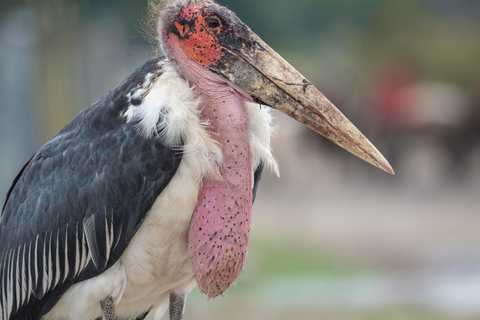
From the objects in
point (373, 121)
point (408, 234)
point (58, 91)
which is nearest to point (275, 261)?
point (408, 234)

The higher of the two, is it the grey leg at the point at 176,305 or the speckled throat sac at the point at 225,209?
the speckled throat sac at the point at 225,209

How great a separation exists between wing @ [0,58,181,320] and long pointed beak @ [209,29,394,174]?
1.38 ft

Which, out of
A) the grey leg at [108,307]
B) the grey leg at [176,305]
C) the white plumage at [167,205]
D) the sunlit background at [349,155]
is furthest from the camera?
the sunlit background at [349,155]

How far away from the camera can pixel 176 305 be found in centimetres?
543

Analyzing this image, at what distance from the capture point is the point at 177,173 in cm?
472

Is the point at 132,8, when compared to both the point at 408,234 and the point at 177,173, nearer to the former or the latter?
the point at 408,234

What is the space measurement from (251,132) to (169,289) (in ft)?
3.21

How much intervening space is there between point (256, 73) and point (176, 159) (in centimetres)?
54

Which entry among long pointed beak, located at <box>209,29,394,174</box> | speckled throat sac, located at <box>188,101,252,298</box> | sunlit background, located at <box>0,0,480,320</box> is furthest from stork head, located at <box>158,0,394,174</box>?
sunlit background, located at <box>0,0,480,320</box>

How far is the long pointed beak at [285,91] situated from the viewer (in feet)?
15.4

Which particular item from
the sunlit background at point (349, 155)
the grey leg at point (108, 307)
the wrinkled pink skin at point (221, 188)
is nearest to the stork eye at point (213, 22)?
the wrinkled pink skin at point (221, 188)

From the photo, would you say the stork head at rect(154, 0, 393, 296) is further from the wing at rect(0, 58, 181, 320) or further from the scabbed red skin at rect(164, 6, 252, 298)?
the wing at rect(0, 58, 181, 320)

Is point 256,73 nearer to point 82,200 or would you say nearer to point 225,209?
point 225,209

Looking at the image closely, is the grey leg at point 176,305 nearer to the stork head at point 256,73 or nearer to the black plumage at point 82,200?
the black plumage at point 82,200
